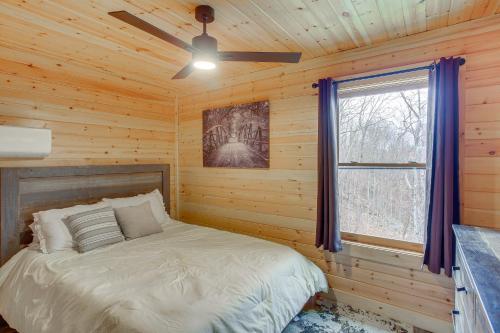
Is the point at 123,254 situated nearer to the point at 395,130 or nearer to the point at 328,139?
the point at 328,139

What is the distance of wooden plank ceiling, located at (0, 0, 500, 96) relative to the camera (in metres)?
1.74

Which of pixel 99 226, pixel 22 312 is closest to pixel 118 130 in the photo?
pixel 99 226

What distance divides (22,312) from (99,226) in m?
0.80

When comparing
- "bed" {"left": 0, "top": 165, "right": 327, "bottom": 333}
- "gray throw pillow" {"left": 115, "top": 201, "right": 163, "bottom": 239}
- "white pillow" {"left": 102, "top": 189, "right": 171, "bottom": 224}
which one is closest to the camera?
"bed" {"left": 0, "top": 165, "right": 327, "bottom": 333}

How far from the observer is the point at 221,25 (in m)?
1.99

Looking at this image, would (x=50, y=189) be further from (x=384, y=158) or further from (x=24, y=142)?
(x=384, y=158)

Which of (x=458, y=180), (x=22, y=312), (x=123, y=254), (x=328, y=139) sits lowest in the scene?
(x=22, y=312)

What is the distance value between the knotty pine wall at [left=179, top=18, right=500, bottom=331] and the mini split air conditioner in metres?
1.63

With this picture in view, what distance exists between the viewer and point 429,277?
215 centimetres

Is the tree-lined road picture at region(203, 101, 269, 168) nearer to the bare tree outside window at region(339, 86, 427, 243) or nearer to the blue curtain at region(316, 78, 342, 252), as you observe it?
the blue curtain at region(316, 78, 342, 252)

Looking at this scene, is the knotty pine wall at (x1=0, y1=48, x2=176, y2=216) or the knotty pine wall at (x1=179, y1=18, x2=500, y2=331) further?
the knotty pine wall at (x1=0, y1=48, x2=176, y2=216)

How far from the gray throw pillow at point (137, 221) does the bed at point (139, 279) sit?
4.0 inches

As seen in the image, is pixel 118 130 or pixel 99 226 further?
pixel 118 130

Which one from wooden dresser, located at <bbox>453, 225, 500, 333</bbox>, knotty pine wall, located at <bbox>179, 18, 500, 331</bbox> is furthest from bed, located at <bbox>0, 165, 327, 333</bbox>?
wooden dresser, located at <bbox>453, 225, 500, 333</bbox>
